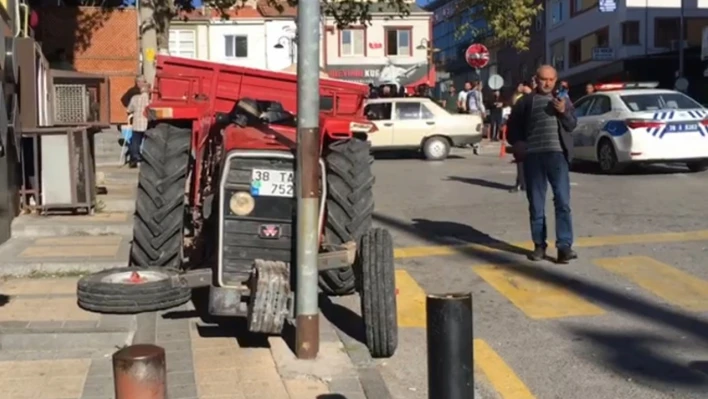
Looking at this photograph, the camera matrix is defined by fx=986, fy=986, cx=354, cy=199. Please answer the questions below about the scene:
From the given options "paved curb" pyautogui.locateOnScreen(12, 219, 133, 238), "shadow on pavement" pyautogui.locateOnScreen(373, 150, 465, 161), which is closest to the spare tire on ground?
"paved curb" pyautogui.locateOnScreen(12, 219, 133, 238)

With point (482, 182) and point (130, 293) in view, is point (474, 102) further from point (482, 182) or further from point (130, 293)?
point (130, 293)

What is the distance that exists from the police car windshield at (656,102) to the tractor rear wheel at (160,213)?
1165 cm

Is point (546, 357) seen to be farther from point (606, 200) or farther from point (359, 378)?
point (606, 200)

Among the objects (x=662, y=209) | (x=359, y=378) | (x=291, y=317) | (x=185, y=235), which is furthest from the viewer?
(x=662, y=209)

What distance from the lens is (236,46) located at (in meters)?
56.6

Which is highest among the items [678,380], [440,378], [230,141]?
[230,141]

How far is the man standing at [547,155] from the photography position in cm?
892

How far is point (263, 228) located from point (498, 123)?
79.5 ft

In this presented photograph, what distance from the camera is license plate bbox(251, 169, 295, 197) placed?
20.8ft

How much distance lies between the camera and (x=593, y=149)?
18094mm

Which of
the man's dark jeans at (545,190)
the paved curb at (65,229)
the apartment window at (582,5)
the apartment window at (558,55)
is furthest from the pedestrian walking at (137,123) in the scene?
the apartment window at (558,55)

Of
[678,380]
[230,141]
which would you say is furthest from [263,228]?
[678,380]

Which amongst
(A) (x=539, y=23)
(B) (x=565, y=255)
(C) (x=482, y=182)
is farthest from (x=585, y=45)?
(B) (x=565, y=255)

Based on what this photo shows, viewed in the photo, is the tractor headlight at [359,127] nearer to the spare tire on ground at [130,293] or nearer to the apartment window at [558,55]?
the spare tire on ground at [130,293]
